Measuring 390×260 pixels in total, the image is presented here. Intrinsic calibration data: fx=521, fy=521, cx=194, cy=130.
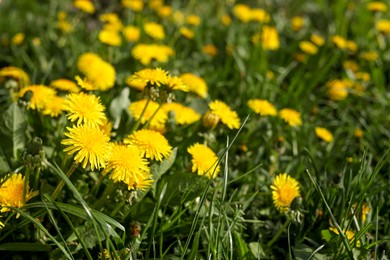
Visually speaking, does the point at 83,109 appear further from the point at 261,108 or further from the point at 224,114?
the point at 261,108

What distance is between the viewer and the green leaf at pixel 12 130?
190cm

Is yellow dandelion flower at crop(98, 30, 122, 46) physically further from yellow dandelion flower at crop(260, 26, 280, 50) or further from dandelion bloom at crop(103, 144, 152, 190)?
dandelion bloom at crop(103, 144, 152, 190)

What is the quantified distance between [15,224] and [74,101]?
0.43 metres

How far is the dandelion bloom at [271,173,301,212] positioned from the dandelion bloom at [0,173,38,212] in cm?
80

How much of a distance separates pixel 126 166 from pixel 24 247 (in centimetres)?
39

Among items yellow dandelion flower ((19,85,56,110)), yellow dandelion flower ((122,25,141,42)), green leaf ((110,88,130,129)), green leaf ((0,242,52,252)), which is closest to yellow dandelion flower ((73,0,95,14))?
yellow dandelion flower ((122,25,141,42))

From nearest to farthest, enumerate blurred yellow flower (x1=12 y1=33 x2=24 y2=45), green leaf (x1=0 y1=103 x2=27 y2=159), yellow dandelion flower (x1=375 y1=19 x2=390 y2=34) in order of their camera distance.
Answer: green leaf (x1=0 y1=103 x2=27 y2=159)
blurred yellow flower (x1=12 y1=33 x2=24 y2=45)
yellow dandelion flower (x1=375 y1=19 x2=390 y2=34)

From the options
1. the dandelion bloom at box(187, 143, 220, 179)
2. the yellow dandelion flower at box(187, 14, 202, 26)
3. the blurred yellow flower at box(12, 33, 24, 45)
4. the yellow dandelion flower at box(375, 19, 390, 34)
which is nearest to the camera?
the dandelion bloom at box(187, 143, 220, 179)

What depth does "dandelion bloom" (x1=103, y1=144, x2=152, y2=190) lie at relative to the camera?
148 cm

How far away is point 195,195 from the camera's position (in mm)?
1782

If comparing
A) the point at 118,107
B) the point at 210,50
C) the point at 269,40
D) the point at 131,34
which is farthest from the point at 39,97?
the point at 269,40

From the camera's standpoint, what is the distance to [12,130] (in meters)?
1.90

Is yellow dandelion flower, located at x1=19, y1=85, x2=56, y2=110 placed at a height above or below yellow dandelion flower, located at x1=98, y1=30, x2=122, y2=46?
above

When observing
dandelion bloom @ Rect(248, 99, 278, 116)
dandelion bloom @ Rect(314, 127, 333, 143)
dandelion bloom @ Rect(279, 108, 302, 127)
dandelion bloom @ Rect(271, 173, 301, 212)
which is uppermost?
dandelion bloom @ Rect(248, 99, 278, 116)
